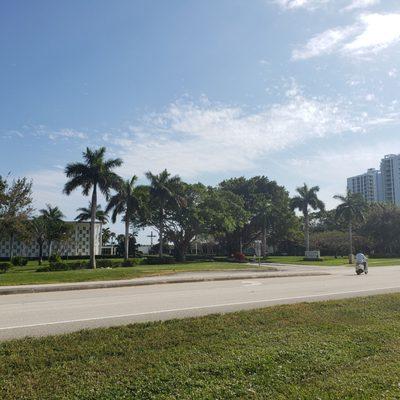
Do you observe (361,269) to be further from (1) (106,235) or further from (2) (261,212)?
(1) (106,235)

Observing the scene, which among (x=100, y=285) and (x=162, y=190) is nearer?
(x=100, y=285)

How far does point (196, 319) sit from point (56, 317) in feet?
12.2

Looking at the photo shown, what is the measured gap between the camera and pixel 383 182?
365 ft

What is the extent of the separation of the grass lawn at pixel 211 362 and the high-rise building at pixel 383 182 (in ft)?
320

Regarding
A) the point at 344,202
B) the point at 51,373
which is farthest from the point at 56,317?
the point at 344,202

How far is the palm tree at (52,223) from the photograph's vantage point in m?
64.4

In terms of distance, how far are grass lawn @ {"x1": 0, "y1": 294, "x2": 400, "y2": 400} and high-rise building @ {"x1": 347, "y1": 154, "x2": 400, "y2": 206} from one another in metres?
97.4

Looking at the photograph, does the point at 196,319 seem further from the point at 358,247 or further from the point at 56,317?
the point at 358,247

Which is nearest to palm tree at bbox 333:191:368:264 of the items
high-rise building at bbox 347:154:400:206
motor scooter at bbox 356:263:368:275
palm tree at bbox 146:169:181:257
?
palm tree at bbox 146:169:181:257

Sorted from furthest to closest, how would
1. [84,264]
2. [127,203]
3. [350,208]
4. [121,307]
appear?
[350,208] → [127,203] → [84,264] → [121,307]

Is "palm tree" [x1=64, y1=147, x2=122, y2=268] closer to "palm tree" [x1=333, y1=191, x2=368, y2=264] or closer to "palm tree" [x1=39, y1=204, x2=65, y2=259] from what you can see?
"palm tree" [x1=39, y1=204, x2=65, y2=259]

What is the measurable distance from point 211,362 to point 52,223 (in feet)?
213

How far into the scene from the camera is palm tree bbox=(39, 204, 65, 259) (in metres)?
64.4

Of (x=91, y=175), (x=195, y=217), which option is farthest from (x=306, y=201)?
(x=91, y=175)
